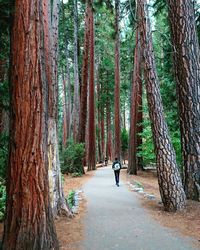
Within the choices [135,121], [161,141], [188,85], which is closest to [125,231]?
[161,141]

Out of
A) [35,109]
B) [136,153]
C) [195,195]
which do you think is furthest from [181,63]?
[136,153]

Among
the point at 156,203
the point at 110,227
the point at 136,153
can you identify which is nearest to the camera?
the point at 110,227

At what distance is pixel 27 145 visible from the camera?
197 inches

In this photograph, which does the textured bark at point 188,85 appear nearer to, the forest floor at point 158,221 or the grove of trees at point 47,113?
the grove of trees at point 47,113

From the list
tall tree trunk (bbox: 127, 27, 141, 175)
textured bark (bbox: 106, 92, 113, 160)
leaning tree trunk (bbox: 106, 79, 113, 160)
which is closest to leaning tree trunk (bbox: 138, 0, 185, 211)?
tall tree trunk (bbox: 127, 27, 141, 175)

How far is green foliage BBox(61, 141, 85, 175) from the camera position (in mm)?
20609

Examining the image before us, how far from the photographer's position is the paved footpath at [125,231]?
5.78 metres

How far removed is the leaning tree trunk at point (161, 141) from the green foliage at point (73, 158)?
1189cm

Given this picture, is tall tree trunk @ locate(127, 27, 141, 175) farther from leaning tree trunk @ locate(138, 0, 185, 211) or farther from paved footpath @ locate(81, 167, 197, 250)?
leaning tree trunk @ locate(138, 0, 185, 211)

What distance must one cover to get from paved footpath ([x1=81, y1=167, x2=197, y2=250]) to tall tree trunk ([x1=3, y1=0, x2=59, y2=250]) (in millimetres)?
1214

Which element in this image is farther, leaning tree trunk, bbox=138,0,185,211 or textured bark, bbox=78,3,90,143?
textured bark, bbox=78,3,90,143

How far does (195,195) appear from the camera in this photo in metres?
9.18

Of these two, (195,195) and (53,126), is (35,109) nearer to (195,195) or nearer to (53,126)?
(53,126)

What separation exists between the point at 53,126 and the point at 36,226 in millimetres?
3455
